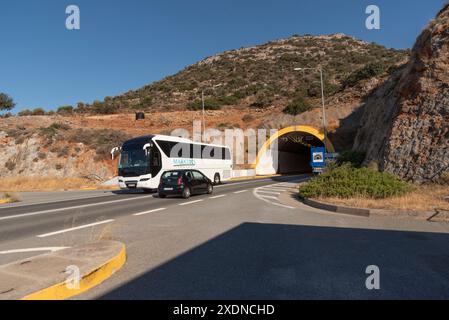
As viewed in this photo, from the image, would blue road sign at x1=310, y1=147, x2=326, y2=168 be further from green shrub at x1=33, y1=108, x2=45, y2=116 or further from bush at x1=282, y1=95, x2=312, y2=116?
green shrub at x1=33, y1=108, x2=45, y2=116

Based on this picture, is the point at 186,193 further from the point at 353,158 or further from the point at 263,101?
the point at 263,101

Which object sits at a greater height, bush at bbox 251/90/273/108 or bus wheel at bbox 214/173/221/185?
bush at bbox 251/90/273/108

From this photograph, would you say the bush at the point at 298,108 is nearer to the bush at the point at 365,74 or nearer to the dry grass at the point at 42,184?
the bush at the point at 365,74

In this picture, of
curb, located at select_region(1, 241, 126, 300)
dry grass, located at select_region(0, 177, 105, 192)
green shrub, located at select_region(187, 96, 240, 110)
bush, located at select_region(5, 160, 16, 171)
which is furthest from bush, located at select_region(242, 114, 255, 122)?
curb, located at select_region(1, 241, 126, 300)

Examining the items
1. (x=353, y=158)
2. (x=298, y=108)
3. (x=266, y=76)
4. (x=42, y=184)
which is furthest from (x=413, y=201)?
(x=266, y=76)

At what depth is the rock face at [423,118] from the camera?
13.5 metres

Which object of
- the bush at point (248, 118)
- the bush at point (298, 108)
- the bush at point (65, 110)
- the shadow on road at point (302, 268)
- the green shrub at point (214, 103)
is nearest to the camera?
the shadow on road at point (302, 268)

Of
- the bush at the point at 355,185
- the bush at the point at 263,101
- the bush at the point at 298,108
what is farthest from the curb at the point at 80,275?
the bush at the point at 263,101

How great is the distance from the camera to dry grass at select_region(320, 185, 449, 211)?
973cm

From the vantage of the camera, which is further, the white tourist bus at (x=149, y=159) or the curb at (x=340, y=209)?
the white tourist bus at (x=149, y=159)

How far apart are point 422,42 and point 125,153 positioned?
58.1ft

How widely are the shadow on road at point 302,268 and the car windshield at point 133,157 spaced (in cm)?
1350

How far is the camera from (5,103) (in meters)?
59.8
